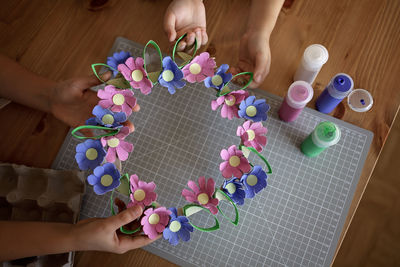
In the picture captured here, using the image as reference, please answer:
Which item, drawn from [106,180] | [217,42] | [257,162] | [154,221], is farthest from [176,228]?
[217,42]

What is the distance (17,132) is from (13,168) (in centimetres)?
11

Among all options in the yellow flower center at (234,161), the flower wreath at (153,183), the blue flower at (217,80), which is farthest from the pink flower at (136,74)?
the yellow flower center at (234,161)

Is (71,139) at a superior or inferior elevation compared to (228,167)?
inferior

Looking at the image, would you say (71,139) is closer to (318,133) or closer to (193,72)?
(193,72)

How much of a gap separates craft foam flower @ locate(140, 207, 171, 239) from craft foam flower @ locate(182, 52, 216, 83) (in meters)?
0.26

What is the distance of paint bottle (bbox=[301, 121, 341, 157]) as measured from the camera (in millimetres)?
660

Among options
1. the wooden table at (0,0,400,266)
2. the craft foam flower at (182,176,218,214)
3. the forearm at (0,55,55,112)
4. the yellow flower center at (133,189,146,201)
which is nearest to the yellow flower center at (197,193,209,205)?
the craft foam flower at (182,176,218,214)

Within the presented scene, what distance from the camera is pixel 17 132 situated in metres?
0.79

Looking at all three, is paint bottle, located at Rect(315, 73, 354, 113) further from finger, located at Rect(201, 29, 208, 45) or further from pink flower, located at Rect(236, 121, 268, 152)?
finger, located at Rect(201, 29, 208, 45)

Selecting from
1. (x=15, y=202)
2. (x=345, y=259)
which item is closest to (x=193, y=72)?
(x=15, y=202)

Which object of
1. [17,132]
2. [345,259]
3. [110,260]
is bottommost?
[345,259]

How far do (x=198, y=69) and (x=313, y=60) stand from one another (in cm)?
26

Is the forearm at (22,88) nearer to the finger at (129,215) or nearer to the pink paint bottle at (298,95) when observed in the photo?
the finger at (129,215)

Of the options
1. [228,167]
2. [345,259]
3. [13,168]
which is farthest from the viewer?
[345,259]
